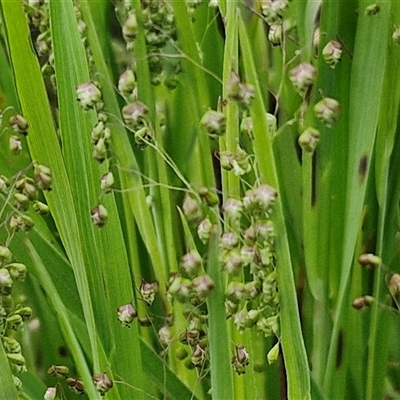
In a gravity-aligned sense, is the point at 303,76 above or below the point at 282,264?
above

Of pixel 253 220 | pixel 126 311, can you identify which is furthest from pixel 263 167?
pixel 126 311

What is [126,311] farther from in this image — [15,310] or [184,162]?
[184,162]

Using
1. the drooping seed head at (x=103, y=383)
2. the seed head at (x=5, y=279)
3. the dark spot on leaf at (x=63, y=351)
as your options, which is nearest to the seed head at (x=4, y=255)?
the seed head at (x=5, y=279)

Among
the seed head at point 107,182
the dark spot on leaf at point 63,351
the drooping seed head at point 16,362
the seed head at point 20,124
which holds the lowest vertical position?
the dark spot on leaf at point 63,351

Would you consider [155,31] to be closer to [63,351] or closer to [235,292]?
[235,292]

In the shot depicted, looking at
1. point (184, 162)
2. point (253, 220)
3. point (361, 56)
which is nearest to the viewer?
point (253, 220)

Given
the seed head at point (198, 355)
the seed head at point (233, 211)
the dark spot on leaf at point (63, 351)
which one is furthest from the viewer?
the dark spot on leaf at point (63, 351)

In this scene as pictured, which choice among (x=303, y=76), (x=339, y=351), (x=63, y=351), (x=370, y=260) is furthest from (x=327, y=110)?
(x=63, y=351)

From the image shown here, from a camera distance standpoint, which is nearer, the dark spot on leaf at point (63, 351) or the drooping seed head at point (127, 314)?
the drooping seed head at point (127, 314)

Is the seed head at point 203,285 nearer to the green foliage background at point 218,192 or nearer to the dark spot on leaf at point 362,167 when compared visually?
the green foliage background at point 218,192
